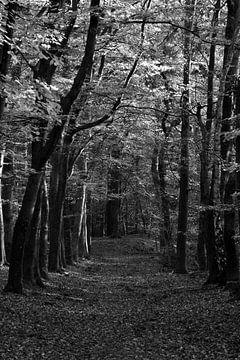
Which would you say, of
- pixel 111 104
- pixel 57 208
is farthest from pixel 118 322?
pixel 111 104

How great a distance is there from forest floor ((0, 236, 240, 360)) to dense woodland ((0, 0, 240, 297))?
113 cm

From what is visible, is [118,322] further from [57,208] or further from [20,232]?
[57,208]

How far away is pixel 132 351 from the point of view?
27.9 feet

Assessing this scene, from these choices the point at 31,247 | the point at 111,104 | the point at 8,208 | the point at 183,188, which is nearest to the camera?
the point at 31,247

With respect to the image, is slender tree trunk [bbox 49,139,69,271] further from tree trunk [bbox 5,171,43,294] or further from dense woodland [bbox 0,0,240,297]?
tree trunk [bbox 5,171,43,294]

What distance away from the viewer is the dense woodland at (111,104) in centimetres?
1102

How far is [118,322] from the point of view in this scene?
1127cm

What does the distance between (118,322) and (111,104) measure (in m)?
9.93

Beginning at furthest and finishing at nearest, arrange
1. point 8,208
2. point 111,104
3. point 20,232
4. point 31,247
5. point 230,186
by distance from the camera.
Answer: point 8,208, point 111,104, point 31,247, point 230,186, point 20,232

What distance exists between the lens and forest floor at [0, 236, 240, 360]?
834cm

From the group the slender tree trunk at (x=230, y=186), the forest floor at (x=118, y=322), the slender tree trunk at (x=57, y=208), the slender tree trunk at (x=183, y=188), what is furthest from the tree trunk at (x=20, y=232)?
the slender tree trunk at (x=183, y=188)

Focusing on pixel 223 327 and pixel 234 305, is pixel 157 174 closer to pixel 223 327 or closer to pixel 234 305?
pixel 234 305

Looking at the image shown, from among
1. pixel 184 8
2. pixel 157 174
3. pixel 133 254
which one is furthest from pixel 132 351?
pixel 133 254

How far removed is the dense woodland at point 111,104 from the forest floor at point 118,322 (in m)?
1.13
